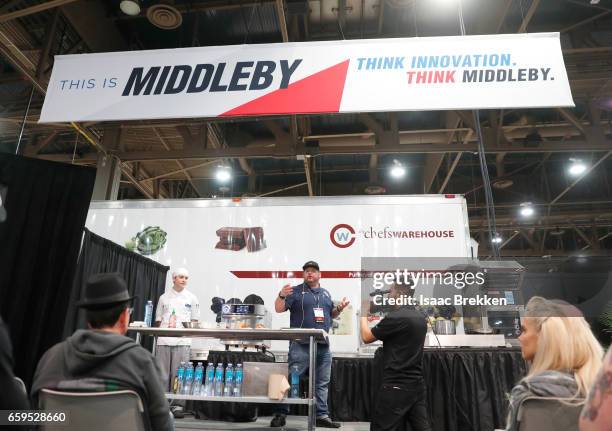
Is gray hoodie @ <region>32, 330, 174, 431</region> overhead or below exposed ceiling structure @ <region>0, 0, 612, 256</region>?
below

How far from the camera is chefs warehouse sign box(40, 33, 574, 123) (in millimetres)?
3064

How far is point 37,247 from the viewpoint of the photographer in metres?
4.14

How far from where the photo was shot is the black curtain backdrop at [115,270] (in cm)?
461

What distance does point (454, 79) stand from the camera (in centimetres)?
310

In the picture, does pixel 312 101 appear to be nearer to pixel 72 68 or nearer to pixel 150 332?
pixel 72 68

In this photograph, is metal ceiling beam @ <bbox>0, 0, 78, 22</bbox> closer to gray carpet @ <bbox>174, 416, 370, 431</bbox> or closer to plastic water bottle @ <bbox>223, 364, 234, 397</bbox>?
plastic water bottle @ <bbox>223, 364, 234, 397</bbox>

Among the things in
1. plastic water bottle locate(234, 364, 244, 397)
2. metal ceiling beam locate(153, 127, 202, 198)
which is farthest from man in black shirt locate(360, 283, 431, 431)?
metal ceiling beam locate(153, 127, 202, 198)

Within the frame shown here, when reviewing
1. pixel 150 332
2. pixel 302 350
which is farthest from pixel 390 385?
pixel 150 332

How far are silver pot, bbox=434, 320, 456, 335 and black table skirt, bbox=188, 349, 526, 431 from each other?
0.74 ft

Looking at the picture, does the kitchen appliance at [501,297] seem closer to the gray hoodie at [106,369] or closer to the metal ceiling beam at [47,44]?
the gray hoodie at [106,369]

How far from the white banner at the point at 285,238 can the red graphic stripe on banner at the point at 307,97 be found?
9.19ft

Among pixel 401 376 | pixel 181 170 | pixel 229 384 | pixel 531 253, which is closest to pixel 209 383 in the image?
pixel 229 384

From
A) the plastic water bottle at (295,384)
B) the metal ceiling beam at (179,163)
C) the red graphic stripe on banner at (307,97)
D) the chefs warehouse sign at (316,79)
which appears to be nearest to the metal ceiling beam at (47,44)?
the metal ceiling beam at (179,163)

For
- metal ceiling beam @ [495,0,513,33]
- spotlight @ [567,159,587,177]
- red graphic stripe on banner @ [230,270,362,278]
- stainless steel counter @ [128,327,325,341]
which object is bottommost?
stainless steel counter @ [128,327,325,341]
